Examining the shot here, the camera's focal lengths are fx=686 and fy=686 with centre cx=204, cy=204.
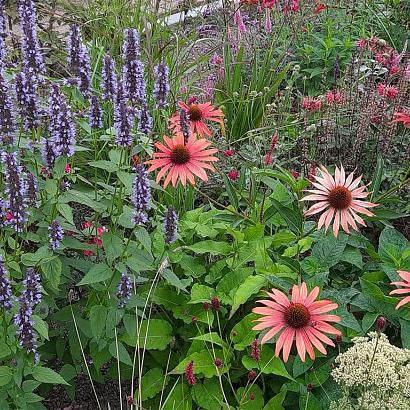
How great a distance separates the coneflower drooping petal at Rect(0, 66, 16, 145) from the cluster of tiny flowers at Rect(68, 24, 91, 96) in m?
0.25

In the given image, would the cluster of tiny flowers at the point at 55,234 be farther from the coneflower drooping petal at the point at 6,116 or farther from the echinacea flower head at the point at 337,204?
the echinacea flower head at the point at 337,204

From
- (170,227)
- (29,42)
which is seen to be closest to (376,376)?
(170,227)

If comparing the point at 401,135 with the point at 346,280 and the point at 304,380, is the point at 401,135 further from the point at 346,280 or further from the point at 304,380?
the point at 304,380

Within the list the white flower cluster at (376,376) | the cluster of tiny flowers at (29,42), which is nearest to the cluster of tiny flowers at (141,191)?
the cluster of tiny flowers at (29,42)

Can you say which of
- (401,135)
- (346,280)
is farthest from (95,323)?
(401,135)

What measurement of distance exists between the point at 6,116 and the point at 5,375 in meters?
0.79

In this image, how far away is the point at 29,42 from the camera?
7.39 feet

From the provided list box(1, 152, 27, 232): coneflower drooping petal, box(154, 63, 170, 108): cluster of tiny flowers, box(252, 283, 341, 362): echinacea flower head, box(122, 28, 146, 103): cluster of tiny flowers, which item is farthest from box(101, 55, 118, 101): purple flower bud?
box(252, 283, 341, 362): echinacea flower head

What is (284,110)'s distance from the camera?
4.05 meters

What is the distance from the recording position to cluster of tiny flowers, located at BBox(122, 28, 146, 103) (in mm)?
2271

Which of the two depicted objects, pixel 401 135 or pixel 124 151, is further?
pixel 401 135

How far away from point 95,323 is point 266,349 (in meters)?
0.57

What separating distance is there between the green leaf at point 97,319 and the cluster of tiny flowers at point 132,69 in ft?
2.33

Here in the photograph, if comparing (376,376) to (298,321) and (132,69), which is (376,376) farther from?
(132,69)
